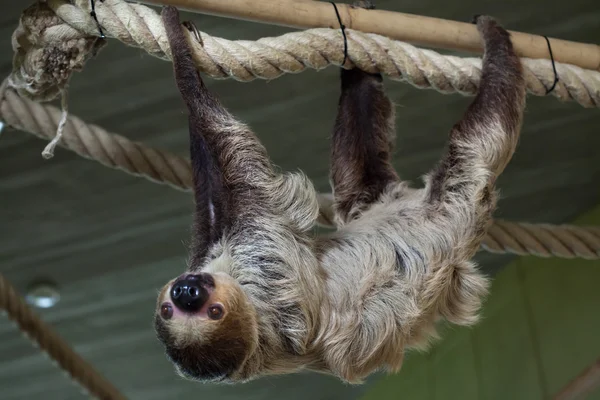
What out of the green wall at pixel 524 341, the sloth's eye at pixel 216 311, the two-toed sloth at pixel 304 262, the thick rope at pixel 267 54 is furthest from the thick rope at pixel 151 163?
the sloth's eye at pixel 216 311

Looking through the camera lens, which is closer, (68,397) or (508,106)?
(508,106)

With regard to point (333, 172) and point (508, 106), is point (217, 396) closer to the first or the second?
point (333, 172)

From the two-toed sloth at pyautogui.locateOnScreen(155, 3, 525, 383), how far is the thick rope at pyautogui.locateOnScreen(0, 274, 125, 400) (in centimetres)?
145

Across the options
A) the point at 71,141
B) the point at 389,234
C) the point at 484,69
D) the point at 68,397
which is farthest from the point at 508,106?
→ the point at 68,397

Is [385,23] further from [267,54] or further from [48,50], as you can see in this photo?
[48,50]

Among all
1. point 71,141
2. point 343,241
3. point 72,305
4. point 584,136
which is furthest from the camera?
point 72,305

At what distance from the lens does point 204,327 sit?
304 cm

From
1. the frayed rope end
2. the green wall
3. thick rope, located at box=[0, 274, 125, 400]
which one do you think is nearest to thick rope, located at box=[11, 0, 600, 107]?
the frayed rope end

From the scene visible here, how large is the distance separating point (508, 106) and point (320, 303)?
1.14m

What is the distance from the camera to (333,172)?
13.2ft

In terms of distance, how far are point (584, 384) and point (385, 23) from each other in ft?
7.07

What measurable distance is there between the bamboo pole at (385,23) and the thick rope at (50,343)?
1.86 meters

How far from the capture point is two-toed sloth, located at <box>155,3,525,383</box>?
3.08 meters

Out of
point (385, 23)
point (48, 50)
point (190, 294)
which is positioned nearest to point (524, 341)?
point (385, 23)
